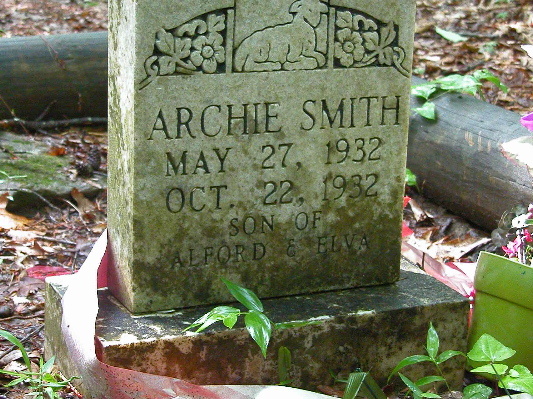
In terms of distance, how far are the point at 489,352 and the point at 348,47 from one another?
1.09 m

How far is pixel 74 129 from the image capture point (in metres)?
5.48

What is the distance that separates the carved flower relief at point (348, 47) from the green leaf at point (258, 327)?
0.90 meters

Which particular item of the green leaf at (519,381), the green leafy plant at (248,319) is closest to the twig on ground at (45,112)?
the green leafy plant at (248,319)

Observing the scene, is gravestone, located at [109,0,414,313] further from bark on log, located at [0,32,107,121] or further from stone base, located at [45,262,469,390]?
bark on log, located at [0,32,107,121]

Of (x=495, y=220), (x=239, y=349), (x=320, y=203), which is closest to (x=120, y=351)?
(x=239, y=349)

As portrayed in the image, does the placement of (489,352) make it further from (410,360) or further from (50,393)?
(50,393)

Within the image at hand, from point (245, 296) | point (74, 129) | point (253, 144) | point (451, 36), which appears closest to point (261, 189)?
point (253, 144)

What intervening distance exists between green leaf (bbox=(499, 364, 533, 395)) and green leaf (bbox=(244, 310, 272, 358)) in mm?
698

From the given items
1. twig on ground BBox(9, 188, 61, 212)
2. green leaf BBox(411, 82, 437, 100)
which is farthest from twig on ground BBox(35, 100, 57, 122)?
green leaf BBox(411, 82, 437, 100)

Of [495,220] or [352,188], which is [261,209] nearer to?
[352,188]

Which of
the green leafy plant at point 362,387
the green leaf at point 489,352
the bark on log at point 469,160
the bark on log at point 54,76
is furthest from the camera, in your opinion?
the bark on log at point 54,76

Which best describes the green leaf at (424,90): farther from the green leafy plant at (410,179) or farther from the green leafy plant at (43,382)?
the green leafy plant at (43,382)

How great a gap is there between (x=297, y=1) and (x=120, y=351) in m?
1.23

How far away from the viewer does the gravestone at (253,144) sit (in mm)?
2646
